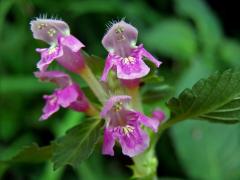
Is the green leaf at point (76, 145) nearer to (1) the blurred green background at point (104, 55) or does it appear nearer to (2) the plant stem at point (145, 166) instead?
(2) the plant stem at point (145, 166)

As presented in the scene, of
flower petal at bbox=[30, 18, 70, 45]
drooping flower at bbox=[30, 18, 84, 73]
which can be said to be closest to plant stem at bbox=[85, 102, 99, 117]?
drooping flower at bbox=[30, 18, 84, 73]

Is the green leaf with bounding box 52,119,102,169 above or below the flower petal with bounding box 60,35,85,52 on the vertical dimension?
below

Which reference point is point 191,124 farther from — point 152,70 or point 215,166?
point 152,70

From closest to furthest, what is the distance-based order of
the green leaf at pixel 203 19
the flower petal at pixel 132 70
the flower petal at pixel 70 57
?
the flower petal at pixel 132 70, the flower petal at pixel 70 57, the green leaf at pixel 203 19

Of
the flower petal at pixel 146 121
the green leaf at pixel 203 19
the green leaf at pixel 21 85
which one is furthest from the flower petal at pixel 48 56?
the green leaf at pixel 203 19

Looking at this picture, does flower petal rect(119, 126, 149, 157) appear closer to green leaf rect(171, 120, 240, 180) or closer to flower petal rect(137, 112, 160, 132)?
flower petal rect(137, 112, 160, 132)

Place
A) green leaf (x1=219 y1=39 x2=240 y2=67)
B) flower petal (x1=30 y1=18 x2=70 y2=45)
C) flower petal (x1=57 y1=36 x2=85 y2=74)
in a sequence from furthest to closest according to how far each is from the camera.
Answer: green leaf (x1=219 y1=39 x2=240 y2=67) < flower petal (x1=30 y1=18 x2=70 y2=45) < flower petal (x1=57 y1=36 x2=85 y2=74)

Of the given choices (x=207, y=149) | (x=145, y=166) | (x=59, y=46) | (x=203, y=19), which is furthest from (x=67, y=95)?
(x=203, y=19)
